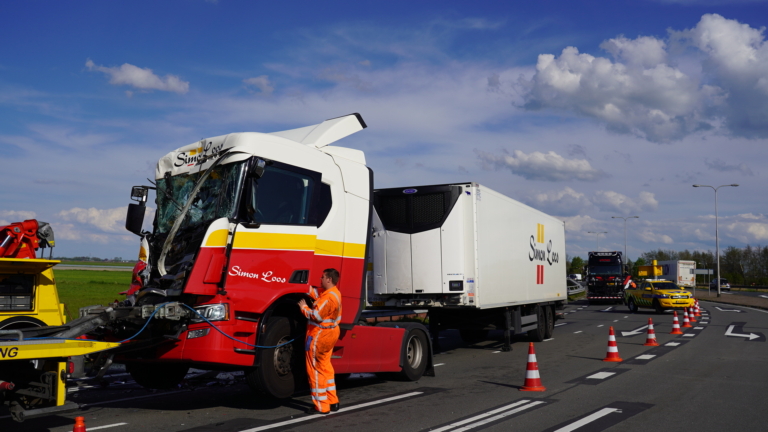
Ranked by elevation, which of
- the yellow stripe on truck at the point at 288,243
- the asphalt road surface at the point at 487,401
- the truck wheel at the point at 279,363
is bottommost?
the asphalt road surface at the point at 487,401

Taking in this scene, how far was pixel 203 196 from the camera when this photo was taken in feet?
24.2

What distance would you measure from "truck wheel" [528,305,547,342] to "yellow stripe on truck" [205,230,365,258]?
10.0m

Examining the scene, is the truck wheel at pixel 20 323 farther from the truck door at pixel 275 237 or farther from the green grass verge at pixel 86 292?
the green grass verge at pixel 86 292

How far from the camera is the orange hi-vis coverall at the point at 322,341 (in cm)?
742

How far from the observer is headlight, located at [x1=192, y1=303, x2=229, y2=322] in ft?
22.2

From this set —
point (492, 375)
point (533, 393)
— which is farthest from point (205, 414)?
point (492, 375)

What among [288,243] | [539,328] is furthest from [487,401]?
[539,328]

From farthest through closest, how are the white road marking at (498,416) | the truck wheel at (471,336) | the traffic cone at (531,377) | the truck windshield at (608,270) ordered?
the truck windshield at (608,270)
the truck wheel at (471,336)
the traffic cone at (531,377)
the white road marking at (498,416)

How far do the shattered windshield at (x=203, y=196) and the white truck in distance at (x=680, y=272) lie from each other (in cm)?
5284

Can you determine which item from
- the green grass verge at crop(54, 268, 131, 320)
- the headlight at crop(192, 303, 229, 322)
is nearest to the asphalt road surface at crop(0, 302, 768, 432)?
the headlight at crop(192, 303, 229, 322)

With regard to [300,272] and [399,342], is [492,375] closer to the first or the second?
[399,342]

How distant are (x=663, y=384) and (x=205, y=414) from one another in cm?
701

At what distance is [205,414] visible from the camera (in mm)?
7758

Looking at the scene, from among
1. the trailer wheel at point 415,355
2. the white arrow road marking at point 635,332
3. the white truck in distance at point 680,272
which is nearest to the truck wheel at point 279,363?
the trailer wheel at point 415,355
